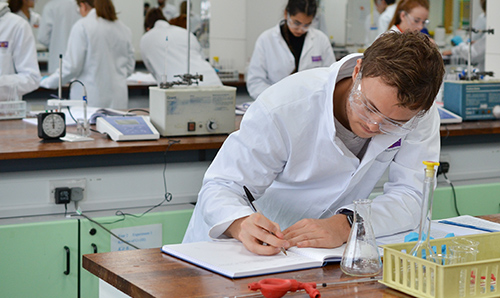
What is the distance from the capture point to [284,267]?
4.55 feet

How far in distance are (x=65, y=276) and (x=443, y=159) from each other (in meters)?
1.99

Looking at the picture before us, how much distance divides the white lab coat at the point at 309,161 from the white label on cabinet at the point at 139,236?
91 centimetres

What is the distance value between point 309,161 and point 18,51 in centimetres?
276

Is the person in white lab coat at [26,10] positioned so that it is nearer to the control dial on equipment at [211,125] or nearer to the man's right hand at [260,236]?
the control dial on equipment at [211,125]

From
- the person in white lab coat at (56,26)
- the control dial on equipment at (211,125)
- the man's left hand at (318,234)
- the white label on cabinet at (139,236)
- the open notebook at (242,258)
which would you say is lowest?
the white label on cabinet at (139,236)

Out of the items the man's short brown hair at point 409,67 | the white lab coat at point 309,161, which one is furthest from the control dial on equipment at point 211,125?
the man's short brown hair at point 409,67

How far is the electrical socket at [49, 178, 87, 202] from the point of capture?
2605mm

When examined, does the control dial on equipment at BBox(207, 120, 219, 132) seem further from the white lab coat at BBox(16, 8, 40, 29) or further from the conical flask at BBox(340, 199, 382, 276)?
the white lab coat at BBox(16, 8, 40, 29)

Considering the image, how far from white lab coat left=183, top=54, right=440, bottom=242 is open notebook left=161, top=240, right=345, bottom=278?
0.28ft

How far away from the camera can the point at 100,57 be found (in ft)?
15.4

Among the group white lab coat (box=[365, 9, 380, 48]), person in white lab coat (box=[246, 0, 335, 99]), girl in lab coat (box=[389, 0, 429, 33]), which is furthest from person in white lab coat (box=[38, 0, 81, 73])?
girl in lab coat (box=[389, 0, 429, 33])

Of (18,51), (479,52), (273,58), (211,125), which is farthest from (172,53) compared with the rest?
(479,52)

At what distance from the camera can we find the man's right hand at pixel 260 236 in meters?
1.47

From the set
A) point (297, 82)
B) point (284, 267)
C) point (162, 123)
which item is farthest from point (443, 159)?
point (284, 267)
